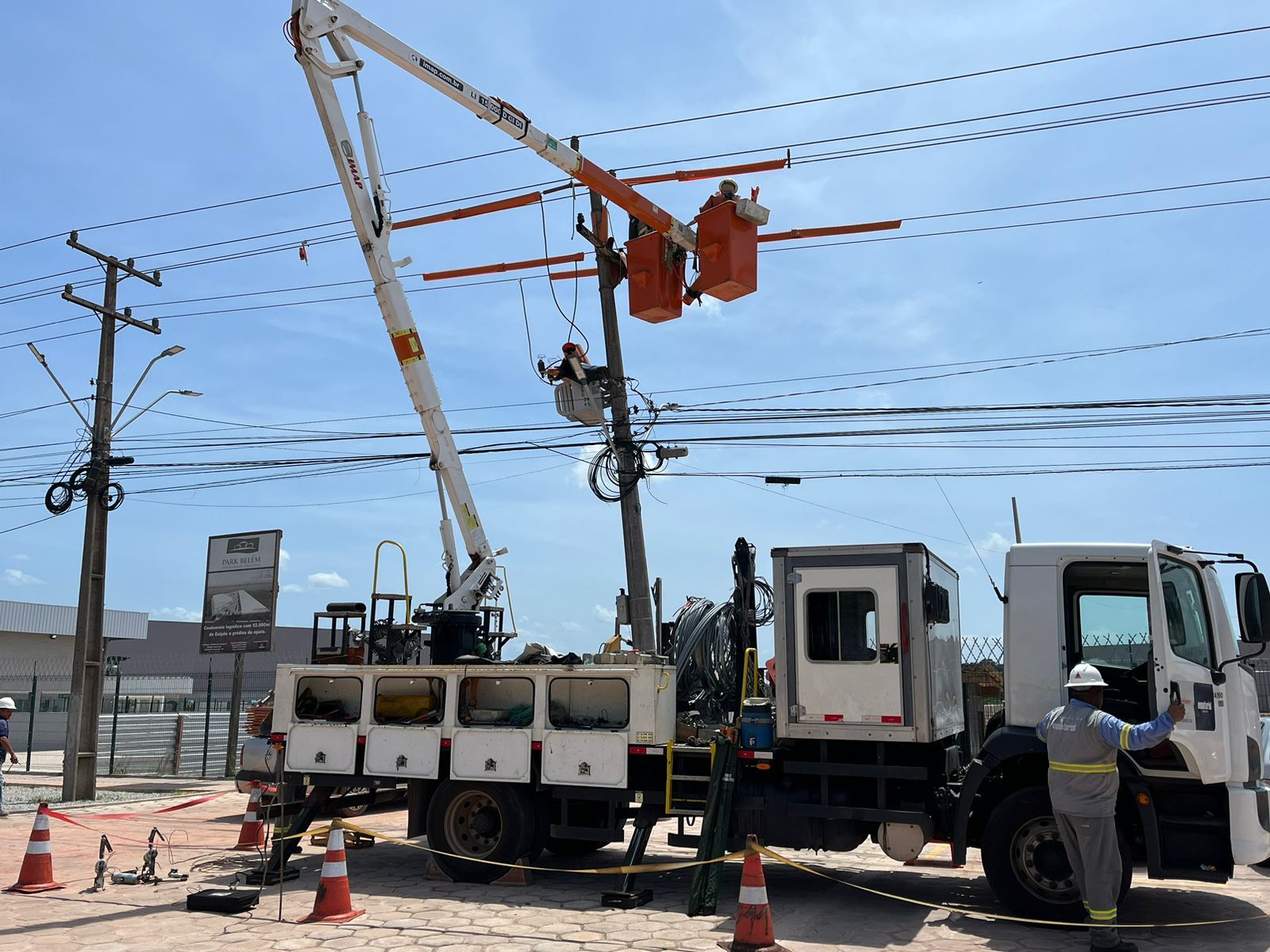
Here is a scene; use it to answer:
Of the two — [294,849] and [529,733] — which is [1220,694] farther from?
[294,849]

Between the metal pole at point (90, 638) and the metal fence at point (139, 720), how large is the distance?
2.79 m

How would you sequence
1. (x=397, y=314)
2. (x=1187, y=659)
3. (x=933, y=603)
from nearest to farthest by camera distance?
1. (x=1187, y=659)
2. (x=933, y=603)
3. (x=397, y=314)

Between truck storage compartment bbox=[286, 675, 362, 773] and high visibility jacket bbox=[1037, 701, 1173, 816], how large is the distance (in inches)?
264

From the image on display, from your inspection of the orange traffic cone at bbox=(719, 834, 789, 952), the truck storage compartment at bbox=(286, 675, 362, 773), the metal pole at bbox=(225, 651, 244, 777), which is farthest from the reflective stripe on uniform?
the metal pole at bbox=(225, 651, 244, 777)

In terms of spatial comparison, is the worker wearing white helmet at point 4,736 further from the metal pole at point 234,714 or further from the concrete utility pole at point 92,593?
the metal pole at point 234,714

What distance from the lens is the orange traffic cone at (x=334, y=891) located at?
28.1 ft

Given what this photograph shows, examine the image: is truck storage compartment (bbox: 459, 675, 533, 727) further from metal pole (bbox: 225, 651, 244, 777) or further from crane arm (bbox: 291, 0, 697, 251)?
metal pole (bbox: 225, 651, 244, 777)

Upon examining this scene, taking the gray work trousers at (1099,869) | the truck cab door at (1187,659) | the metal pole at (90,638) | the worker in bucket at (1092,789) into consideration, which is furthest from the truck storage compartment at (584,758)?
the metal pole at (90,638)

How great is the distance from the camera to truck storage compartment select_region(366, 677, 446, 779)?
10.5 metres

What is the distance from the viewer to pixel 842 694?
8.97m

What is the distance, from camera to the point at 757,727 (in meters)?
9.35

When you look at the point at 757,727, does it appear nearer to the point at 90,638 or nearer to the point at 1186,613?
the point at 1186,613

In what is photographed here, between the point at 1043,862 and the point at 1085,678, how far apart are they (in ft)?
5.51

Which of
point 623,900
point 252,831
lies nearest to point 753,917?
point 623,900
